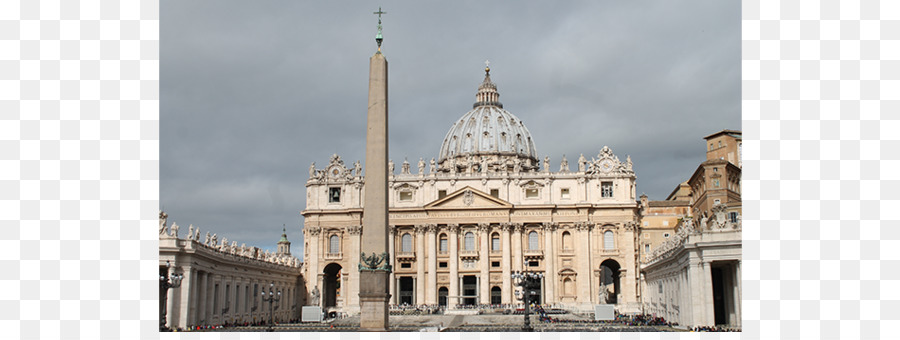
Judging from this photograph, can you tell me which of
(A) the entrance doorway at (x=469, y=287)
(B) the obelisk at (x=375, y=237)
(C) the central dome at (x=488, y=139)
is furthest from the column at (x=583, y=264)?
(B) the obelisk at (x=375, y=237)

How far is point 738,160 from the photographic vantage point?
243ft

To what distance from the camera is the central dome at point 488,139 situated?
12075 centimetres

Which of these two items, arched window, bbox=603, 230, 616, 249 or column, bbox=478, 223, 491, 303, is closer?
column, bbox=478, 223, 491, 303

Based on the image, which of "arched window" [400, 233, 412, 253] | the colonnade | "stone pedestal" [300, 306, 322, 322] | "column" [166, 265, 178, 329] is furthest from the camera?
"arched window" [400, 233, 412, 253]

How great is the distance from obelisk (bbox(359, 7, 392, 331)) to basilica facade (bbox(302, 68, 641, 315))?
167 feet

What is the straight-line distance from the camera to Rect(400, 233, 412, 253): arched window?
85.9 m

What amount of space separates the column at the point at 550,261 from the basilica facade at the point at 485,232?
110 millimetres

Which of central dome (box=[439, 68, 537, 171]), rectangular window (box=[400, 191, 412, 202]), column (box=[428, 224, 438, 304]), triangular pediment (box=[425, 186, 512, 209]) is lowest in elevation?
column (box=[428, 224, 438, 304])

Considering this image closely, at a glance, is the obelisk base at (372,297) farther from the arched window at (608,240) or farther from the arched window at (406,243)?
the arched window at (608,240)

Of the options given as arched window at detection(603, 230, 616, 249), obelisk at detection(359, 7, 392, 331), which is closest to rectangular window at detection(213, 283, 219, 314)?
obelisk at detection(359, 7, 392, 331)

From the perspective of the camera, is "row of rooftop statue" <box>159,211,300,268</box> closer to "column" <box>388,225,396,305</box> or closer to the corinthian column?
"column" <box>388,225,396,305</box>
